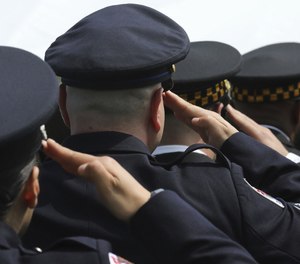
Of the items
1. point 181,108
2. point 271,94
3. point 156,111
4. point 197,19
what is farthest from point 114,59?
point 197,19

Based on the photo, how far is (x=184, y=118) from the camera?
2082mm

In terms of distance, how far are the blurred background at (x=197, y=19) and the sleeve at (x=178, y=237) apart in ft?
6.63

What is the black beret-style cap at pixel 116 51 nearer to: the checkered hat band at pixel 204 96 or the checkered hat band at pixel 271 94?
the checkered hat band at pixel 204 96

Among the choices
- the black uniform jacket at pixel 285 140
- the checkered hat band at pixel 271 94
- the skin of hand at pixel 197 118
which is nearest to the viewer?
the skin of hand at pixel 197 118

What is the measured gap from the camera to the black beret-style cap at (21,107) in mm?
1430

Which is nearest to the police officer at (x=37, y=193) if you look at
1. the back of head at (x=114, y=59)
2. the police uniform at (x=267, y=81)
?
the back of head at (x=114, y=59)

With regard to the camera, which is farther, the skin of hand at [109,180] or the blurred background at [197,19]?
the blurred background at [197,19]

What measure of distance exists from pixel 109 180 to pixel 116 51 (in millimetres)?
499

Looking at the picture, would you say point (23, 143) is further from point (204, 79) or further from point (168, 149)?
Result: point (204, 79)

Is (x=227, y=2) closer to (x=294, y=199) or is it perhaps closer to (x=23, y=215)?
(x=294, y=199)

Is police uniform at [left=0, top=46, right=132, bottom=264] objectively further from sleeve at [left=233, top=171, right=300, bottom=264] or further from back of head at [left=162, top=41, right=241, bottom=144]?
back of head at [left=162, top=41, right=241, bottom=144]

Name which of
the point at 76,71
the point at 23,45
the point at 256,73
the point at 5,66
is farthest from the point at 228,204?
the point at 23,45

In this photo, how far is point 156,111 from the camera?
1909 millimetres

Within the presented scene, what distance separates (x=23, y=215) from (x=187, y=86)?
1064mm
